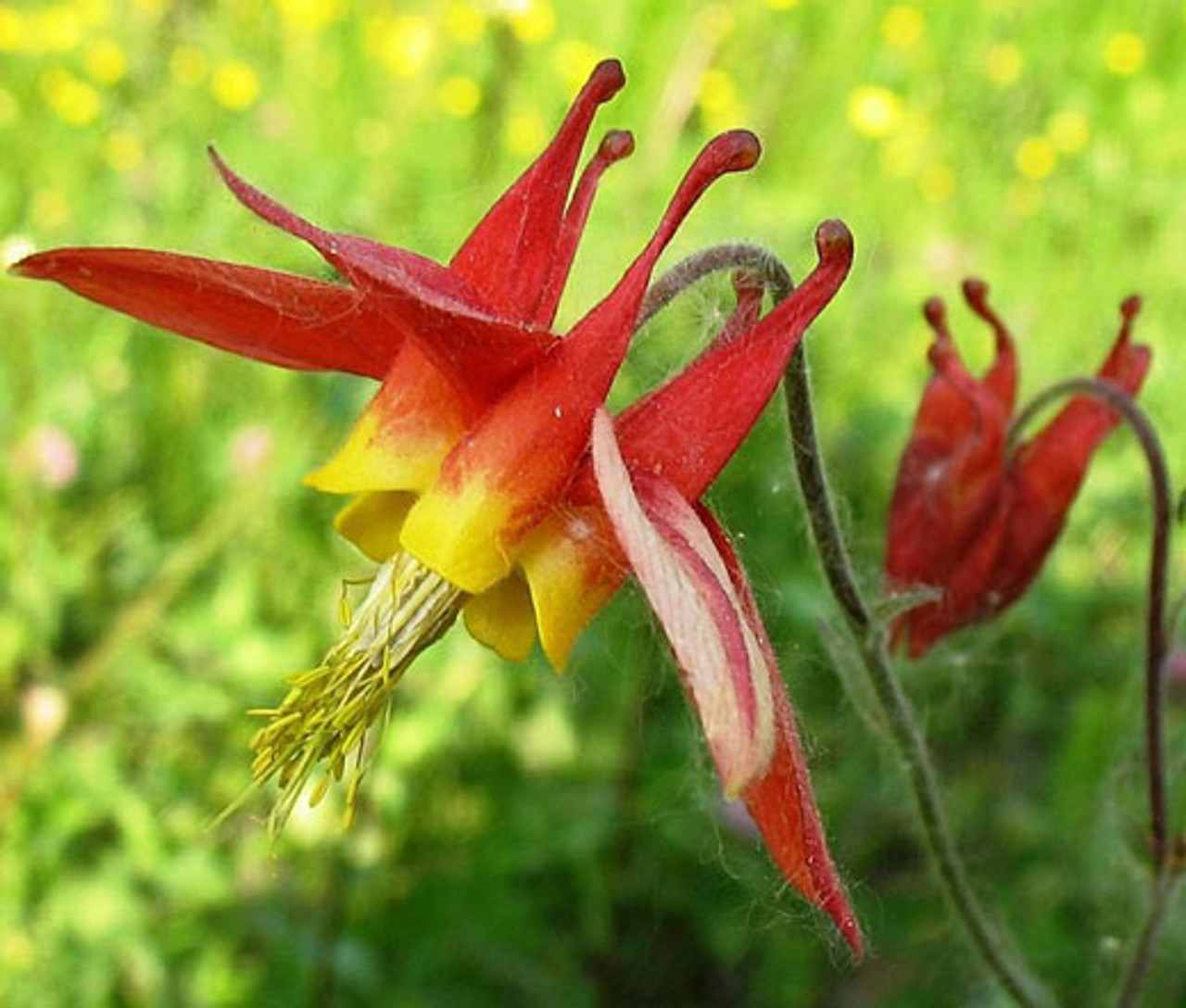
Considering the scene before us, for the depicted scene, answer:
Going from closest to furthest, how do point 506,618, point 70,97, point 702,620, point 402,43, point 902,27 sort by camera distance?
point 702,620
point 506,618
point 70,97
point 402,43
point 902,27

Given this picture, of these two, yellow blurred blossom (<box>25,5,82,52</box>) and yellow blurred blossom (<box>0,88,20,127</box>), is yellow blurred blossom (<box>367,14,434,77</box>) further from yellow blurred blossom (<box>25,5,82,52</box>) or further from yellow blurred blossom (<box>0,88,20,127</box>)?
yellow blurred blossom (<box>0,88,20,127</box>)

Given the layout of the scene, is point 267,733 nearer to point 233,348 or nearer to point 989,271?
point 233,348

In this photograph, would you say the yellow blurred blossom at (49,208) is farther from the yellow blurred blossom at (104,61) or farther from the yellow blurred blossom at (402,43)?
the yellow blurred blossom at (402,43)

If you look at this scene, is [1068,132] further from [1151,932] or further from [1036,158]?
[1151,932]

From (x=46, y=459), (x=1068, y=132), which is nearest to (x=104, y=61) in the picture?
(x=46, y=459)

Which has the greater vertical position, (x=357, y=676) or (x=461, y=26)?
(x=461, y=26)

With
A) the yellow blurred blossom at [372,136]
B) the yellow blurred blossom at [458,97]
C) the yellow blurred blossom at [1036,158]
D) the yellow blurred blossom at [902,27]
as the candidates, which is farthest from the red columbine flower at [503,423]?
the yellow blurred blossom at [902,27]

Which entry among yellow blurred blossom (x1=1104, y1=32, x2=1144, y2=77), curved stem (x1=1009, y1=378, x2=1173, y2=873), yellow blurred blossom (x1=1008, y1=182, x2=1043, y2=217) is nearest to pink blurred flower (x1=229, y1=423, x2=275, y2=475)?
curved stem (x1=1009, y1=378, x2=1173, y2=873)
